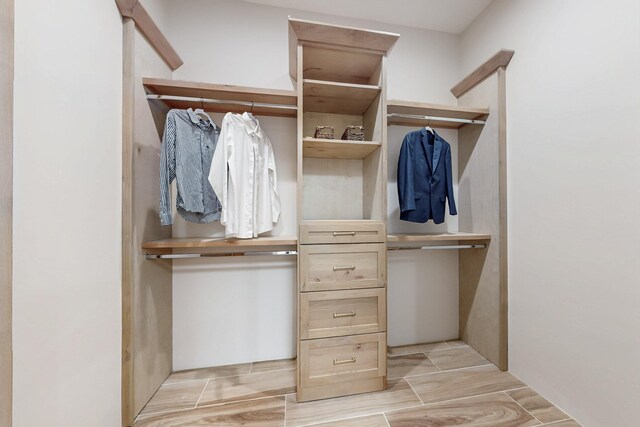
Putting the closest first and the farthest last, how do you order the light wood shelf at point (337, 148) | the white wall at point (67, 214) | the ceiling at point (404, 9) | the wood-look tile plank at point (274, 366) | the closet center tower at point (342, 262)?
1. the white wall at point (67, 214)
2. the closet center tower at point (342, 262)
3. the light wood shelf at point (337, 148)
4. the wood-look tile plank at point (274, 366)
5. the ceiling at point (404, 9)

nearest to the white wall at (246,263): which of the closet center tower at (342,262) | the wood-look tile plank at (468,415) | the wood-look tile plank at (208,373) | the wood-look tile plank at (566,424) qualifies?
the wood-look tile plank at (208,373)

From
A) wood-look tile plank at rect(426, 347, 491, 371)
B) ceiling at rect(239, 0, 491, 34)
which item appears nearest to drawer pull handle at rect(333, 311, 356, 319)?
wood-look tile plank at rect(426, 347, 491, 371)

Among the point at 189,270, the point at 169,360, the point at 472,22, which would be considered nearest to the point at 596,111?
the point at 472,22

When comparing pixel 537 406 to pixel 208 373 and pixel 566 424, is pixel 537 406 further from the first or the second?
pixel 208 373

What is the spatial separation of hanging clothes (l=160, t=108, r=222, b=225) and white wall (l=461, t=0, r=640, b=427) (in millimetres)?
2025

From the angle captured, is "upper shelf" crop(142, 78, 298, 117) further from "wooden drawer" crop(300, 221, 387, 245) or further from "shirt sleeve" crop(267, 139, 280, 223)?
"wooden drawer" crop(300, 221, 387, 245)

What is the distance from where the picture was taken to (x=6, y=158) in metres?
0.68

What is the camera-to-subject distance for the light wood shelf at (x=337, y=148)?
1.61m

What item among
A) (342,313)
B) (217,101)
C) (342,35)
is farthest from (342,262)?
(342,35)

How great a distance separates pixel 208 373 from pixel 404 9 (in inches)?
125

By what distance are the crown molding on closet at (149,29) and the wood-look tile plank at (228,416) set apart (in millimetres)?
2168

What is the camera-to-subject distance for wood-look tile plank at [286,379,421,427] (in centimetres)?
140

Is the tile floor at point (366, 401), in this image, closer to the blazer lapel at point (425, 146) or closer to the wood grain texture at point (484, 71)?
the blazer lapel at point (425, 146)

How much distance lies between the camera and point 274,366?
1885mm
